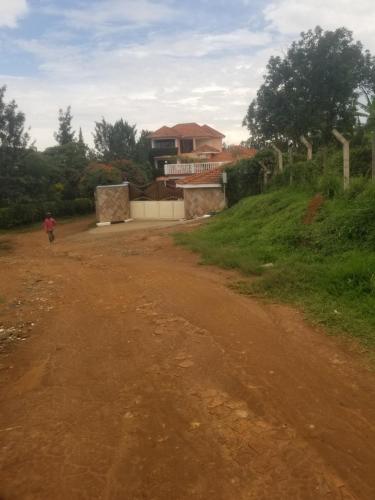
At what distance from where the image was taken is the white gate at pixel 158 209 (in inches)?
993

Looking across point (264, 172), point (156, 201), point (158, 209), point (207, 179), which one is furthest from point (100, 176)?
point (264, 172)

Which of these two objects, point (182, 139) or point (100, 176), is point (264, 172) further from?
point (182, 139)

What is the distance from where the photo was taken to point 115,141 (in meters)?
41.5

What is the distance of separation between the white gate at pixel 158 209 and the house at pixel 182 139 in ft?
60.6

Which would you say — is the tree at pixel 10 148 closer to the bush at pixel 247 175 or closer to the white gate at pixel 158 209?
the white gate at pixel 158 209

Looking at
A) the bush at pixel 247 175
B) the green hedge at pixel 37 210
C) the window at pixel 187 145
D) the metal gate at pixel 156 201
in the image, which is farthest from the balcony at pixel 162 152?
the bush at pixel 247 175

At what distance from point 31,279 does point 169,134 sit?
39008 millimetres

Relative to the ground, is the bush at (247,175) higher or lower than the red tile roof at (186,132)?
lower

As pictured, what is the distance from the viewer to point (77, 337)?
5.64 m

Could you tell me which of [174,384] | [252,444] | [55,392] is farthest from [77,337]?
[252,444]

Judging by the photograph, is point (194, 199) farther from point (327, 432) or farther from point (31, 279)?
point (327, 432)

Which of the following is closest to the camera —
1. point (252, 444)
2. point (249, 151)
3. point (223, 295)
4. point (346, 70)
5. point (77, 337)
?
point (252, 444)

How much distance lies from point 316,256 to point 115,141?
35.9 metres

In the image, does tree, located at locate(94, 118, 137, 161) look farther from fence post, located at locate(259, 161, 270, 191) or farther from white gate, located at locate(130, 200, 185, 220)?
fence post, located at locate(259, 161, 270, 191)
